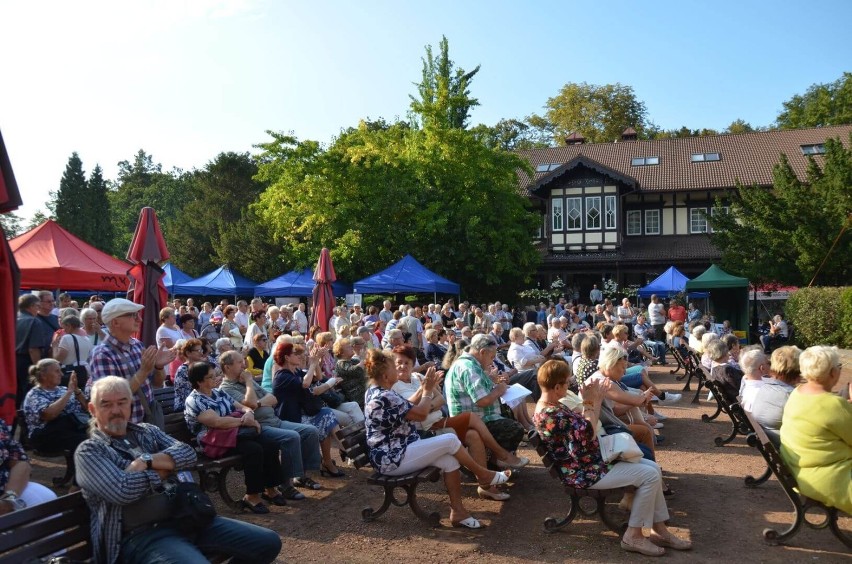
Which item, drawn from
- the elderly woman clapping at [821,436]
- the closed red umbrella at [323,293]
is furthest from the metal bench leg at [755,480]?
the closed red umbrella at [323,293]

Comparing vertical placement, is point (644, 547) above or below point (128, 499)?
below

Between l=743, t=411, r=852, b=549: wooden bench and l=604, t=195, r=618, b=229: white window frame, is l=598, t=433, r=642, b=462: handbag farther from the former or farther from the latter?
l=604, t=195, r=618, b=229: white window frame

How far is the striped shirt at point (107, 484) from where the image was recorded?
3525mm

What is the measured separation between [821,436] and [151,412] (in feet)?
16.6

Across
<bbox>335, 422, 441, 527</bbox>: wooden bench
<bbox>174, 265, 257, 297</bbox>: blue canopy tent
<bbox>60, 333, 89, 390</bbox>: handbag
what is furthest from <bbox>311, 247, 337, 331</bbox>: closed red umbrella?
<bbox>174, 265, 257, 297</bbox>: blue canopy tent

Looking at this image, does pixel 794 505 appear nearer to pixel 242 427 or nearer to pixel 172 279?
pixel 242 427

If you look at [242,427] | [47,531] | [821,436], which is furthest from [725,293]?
[47,531]

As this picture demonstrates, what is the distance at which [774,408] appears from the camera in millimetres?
6641

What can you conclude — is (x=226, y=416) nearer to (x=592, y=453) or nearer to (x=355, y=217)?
(x=592, y=453)

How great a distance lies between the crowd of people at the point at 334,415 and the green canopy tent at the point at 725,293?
13.1m

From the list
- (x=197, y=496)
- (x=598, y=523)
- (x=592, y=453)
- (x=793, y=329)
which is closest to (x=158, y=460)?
(x=197, y=496)

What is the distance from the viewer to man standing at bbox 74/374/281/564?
3.54m

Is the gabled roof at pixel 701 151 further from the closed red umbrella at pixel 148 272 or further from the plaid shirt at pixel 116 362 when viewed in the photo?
the plaid shirt at pixel 116 362

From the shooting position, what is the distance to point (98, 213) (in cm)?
5694
